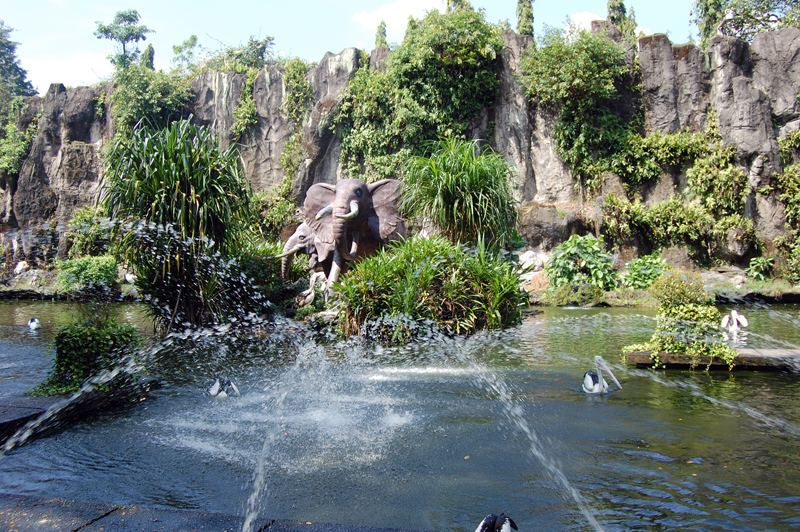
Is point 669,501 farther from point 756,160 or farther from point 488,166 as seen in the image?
point 756,160

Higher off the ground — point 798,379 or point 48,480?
point 48,480

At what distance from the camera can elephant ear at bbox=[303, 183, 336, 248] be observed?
37.4ft

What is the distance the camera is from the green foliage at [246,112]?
20.0 metres

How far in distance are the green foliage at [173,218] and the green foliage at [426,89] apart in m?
9.11

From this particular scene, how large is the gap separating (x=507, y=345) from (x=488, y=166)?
163 inches

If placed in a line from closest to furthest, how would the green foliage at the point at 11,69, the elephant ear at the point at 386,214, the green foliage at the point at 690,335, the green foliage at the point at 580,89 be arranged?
the green foliage at the point at 690,335 < the elephant ear at the point at 386,214 < the green foliage at the point at 580,89 < the green foliage at the point at 11,69

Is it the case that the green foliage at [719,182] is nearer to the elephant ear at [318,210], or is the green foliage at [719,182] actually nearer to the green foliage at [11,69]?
the elephant ear at [318,210]

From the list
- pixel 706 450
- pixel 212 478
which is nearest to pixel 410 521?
pixel 212 478

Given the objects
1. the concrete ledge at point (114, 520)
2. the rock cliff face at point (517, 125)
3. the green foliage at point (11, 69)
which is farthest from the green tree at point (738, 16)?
the green foliage at point (11, 69)

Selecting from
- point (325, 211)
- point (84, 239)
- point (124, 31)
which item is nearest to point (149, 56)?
point (124, 31)

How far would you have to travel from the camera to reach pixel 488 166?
34.8ft

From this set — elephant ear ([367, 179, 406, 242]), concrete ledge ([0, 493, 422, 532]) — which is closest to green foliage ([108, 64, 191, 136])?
elephant ear ([367, 179, 406, 242])

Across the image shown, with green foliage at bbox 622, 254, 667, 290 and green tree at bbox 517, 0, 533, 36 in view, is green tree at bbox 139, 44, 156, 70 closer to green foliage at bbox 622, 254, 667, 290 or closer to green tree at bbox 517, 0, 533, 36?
green tree at bbox 517, 0, 533, 36

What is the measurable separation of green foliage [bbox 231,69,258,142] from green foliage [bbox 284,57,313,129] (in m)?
1.40
